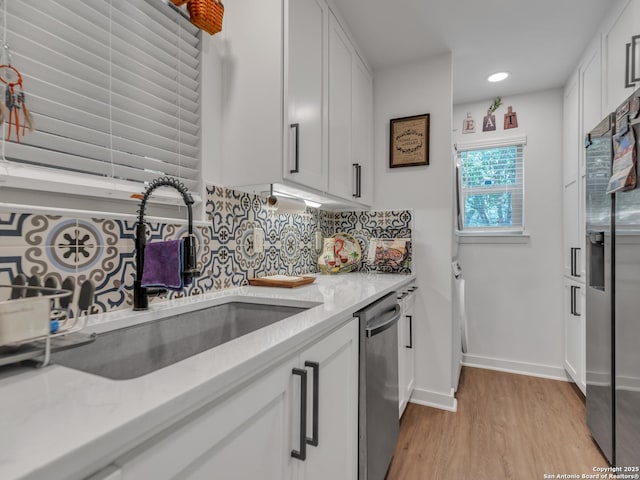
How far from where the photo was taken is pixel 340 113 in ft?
6.40

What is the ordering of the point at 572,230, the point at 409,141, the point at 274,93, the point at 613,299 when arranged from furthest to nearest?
the point at 572,230 → the point at 409,141 → the point at 613,299 → the point at 274,93

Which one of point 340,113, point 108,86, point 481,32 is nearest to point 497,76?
point 481,32

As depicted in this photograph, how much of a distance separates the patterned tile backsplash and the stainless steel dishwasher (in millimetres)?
643

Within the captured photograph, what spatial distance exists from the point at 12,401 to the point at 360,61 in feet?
8.03

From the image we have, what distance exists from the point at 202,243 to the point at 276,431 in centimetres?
82

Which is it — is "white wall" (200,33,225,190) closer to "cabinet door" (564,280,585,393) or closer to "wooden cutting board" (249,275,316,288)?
"wooden cutting board" (249,275,316,288)

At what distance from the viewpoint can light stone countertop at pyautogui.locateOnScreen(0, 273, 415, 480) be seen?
1.14 feet

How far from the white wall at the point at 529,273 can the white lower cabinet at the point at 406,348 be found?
45.9 inches

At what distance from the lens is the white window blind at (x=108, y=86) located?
2.85 ft

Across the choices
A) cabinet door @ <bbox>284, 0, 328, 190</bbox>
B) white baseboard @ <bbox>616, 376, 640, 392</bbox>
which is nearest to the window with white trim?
white baseboard @ <bbox>616, 376, 640, 392</bbox>

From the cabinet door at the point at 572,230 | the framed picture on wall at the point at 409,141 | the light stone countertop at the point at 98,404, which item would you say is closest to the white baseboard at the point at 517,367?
the cabinet door at the point at 572,230

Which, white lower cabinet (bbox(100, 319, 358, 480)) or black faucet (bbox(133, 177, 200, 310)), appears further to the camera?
black faucet (bbox(133, 177, 200, 310))

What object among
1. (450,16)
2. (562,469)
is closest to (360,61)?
(450,16)

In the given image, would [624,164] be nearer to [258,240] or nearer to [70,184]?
[258,240]
